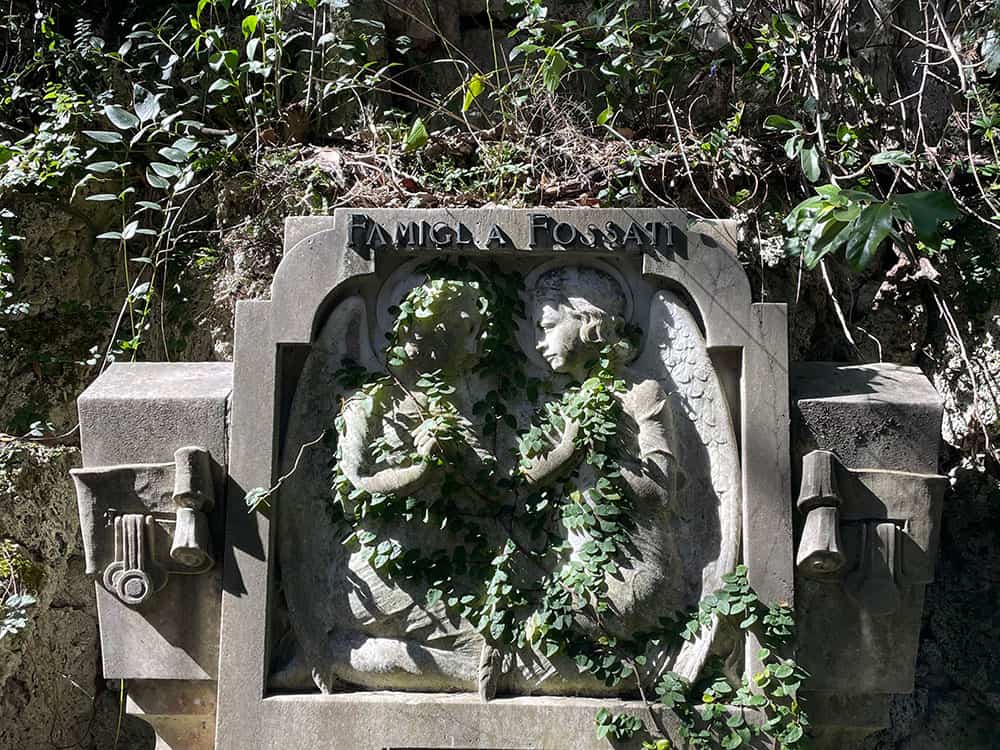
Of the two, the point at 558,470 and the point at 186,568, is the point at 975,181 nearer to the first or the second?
the point at 558,470

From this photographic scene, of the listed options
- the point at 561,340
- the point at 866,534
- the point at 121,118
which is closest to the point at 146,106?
the point at 121,118

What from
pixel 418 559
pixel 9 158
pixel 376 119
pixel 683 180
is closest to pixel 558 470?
pixel 418 559

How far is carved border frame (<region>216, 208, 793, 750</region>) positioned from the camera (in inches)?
179

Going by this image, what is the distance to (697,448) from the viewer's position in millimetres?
4762

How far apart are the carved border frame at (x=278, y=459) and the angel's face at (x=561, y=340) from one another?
244 mm

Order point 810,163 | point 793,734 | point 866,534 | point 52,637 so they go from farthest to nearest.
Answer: point 52,637
point 810,163
point 866,534
point 793,734

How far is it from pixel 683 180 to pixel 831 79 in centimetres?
92

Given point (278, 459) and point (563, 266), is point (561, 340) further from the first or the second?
point (278, 459)

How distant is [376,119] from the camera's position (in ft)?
20.4

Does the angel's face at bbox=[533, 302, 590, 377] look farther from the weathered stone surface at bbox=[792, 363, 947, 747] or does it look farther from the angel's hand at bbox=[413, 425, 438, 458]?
the weathered stone surface at bbox=[792, 363, 947, 747]

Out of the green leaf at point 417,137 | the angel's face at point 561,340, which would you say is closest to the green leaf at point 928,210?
the angel's face at point 561,340

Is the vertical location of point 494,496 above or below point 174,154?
below

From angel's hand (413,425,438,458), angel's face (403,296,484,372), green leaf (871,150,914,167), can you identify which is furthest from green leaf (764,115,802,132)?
angel's hand (413,425,438,458)

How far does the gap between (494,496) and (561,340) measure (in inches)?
25.7
